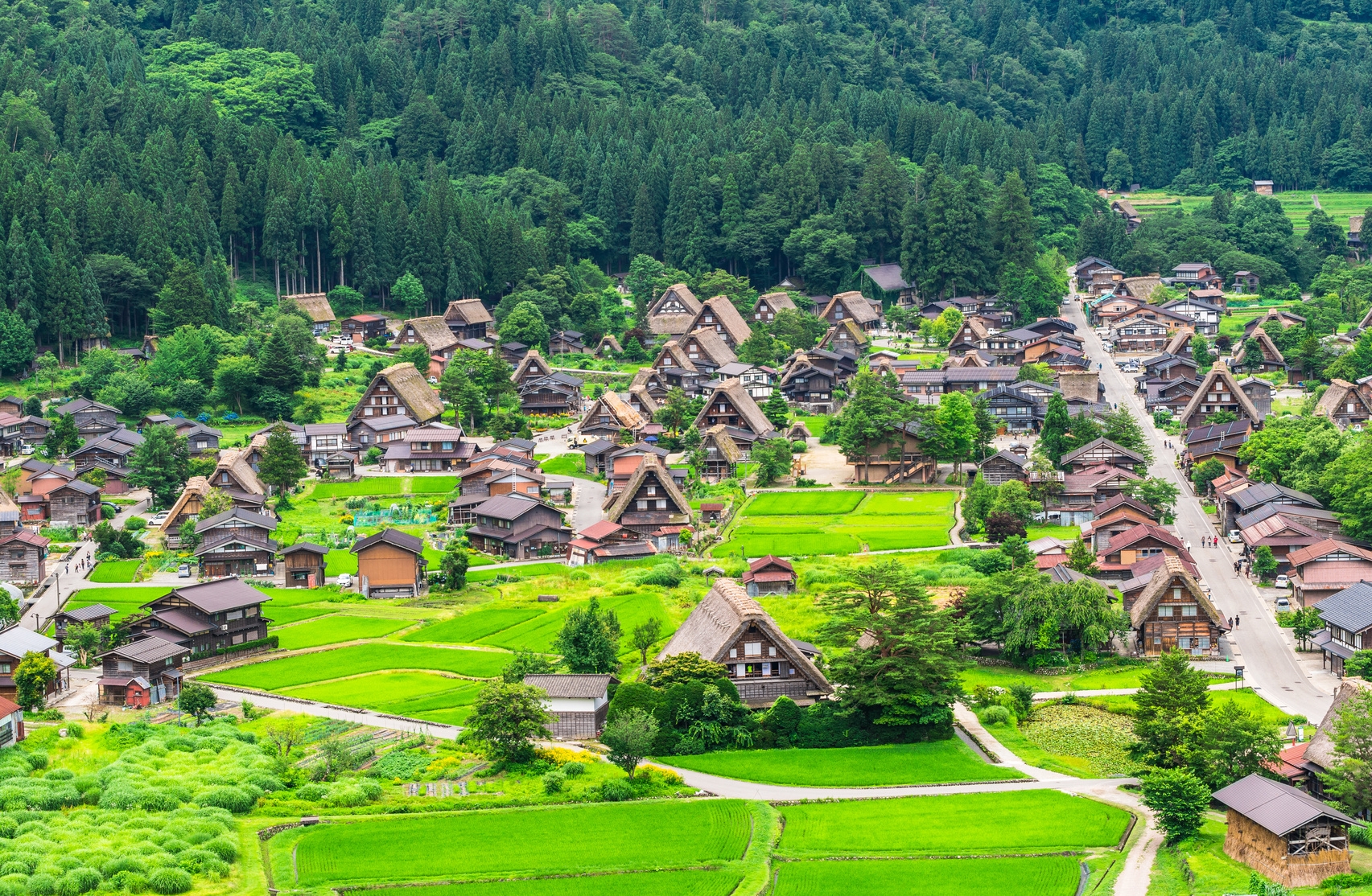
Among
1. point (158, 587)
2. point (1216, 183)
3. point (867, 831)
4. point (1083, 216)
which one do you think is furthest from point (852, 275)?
point (867, 831)

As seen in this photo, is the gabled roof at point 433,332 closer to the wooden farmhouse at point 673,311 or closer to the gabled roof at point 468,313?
the gabled roof at point 468,313

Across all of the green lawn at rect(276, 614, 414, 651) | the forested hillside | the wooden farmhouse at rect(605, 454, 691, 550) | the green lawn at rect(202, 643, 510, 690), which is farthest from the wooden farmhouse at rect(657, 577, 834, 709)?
the forested hillside

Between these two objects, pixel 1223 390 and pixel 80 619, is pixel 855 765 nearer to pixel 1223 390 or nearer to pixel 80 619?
pixel 80 619

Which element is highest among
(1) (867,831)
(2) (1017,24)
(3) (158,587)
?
(2) (1017,24)

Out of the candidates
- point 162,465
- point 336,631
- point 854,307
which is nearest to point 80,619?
point 336,631

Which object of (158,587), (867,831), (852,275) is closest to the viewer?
(867,831)

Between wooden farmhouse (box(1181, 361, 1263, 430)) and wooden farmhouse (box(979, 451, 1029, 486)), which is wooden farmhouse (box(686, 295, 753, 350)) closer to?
wooden farmhouse (box(1181, 361, 1263, 430))

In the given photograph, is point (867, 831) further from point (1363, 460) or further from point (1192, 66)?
point (1192, 66)
